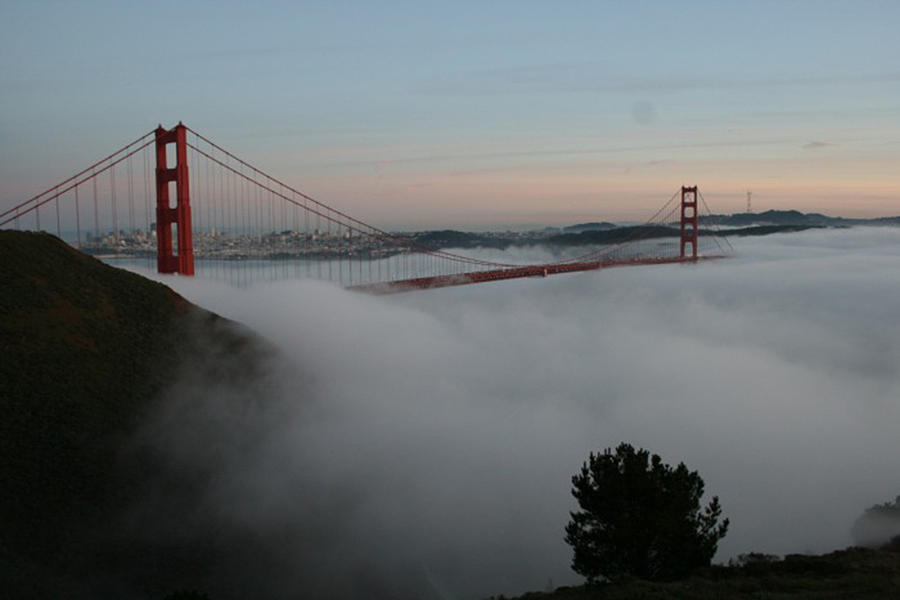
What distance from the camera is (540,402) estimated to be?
2373 inches

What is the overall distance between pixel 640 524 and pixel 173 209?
2643 centimetres

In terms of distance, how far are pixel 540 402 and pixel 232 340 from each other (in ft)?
104

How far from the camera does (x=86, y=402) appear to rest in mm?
24172

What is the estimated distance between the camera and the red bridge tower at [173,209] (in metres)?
34.3

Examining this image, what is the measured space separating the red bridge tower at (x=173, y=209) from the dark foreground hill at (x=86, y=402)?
275 centimetres

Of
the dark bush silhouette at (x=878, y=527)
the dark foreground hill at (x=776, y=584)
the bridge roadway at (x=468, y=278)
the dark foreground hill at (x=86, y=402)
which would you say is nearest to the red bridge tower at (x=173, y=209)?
the dark foreground hill at (x=86, y=402)

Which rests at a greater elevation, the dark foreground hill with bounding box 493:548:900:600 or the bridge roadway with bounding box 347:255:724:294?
the bridge roadway with bounding box 347:255:724:294

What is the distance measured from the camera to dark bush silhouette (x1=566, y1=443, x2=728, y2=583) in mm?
15398

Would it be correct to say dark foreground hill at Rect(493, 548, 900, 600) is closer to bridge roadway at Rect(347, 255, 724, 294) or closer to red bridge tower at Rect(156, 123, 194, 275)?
red bridge tower at Rect(156, 123, 194, 275)

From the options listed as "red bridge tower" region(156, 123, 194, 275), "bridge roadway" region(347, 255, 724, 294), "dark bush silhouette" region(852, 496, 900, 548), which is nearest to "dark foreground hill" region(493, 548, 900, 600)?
"dark bush silhouette" region(852, 496, 900, 548)

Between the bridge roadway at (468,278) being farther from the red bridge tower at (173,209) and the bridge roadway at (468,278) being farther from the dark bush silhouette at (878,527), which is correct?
the dark bush silhouette at (878,527)

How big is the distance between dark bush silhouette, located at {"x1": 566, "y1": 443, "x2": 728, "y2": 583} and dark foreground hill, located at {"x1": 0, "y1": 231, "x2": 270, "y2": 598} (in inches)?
403

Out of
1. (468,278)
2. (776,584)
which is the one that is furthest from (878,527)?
(468,278)

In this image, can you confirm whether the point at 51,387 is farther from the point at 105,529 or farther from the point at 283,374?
the point at 283,374
